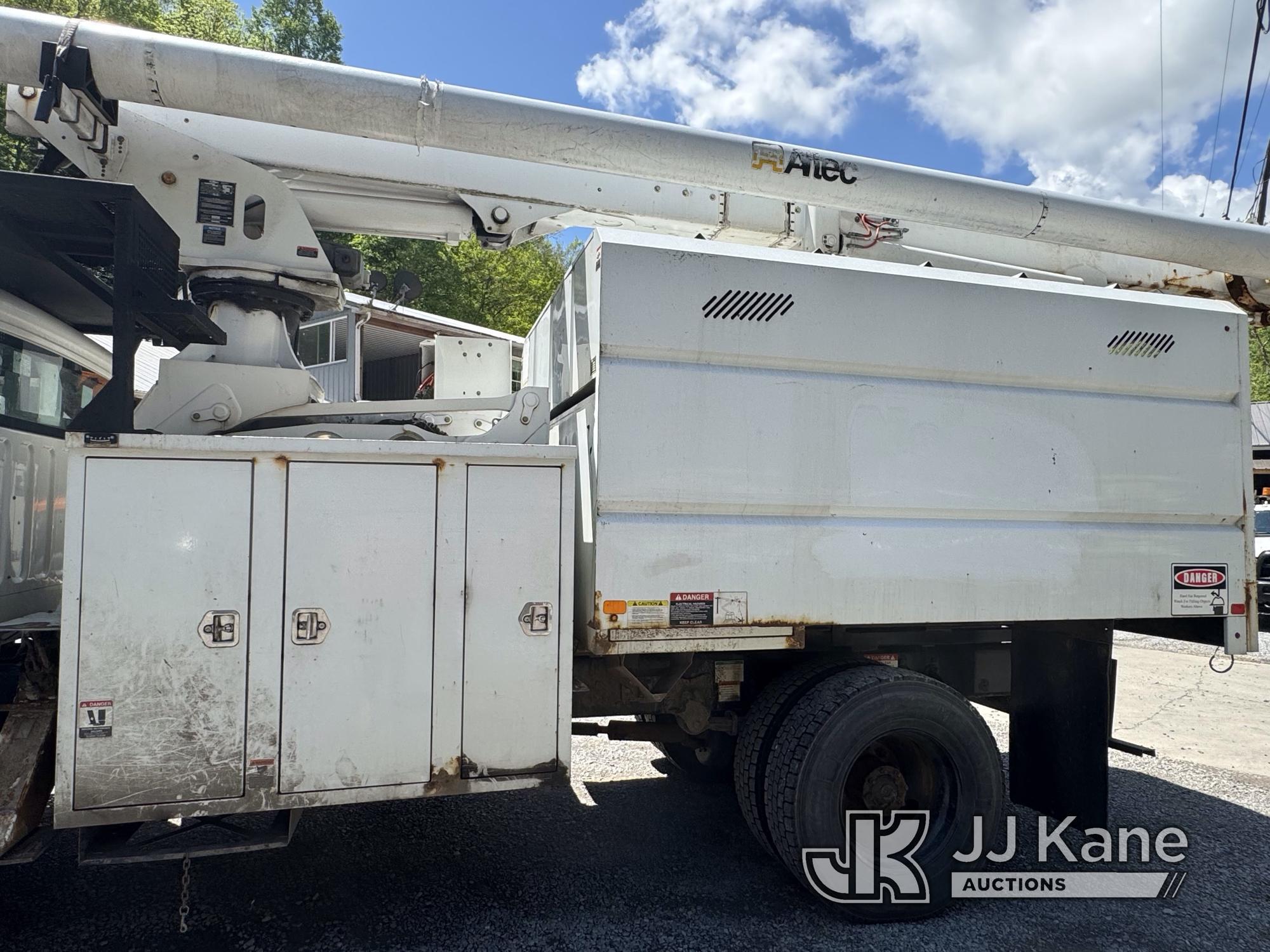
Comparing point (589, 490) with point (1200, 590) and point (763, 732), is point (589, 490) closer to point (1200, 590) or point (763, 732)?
point (763, 732)

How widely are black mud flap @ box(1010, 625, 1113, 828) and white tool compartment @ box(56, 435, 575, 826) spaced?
2598mm

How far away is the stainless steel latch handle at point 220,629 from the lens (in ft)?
9.22

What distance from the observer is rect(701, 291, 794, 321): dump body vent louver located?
330 centimetres

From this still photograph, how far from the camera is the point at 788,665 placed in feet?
12.6

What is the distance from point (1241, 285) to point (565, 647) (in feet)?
15.2

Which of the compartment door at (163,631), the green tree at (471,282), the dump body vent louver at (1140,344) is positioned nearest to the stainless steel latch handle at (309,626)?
the compartment door at (163,631)

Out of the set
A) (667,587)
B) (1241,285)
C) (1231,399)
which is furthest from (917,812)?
(1241,285)

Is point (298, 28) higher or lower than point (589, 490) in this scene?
higher

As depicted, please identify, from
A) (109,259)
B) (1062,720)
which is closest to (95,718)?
(109,259)

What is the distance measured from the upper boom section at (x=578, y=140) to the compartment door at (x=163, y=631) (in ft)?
5.07

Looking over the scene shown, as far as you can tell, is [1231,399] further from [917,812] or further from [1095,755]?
[917,812]

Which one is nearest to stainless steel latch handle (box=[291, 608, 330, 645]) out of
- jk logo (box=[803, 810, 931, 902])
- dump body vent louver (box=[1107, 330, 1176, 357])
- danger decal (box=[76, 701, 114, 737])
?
danger decal (box=[76, 701, 114, 737])

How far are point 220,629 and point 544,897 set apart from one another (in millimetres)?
1852

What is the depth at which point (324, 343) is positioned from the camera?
1296 centimetres
